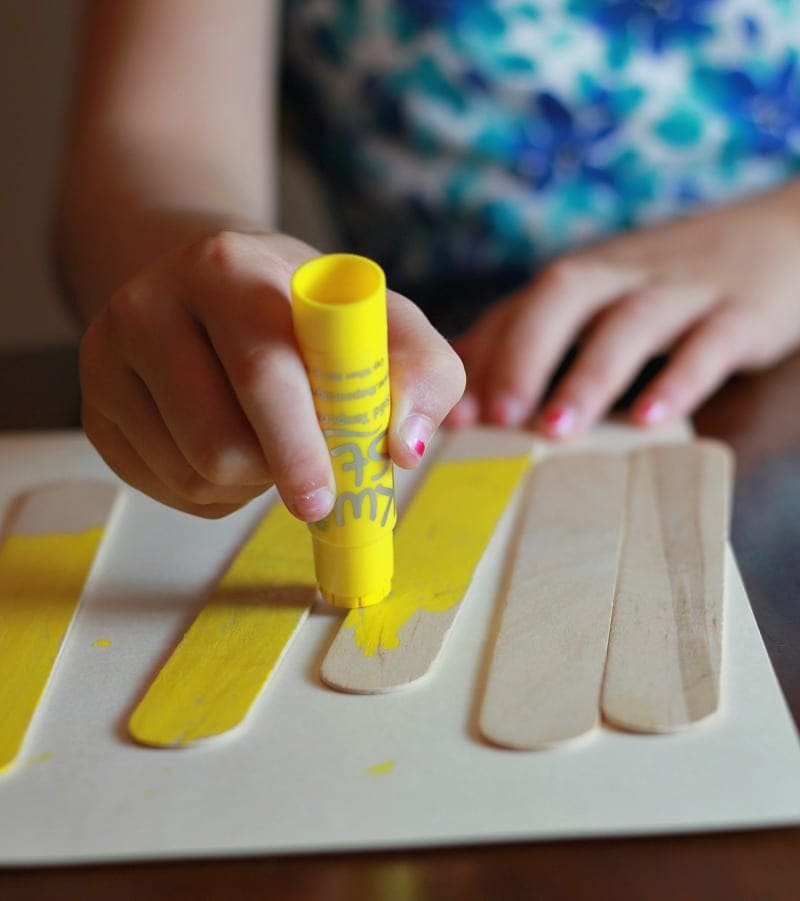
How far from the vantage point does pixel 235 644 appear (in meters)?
0.59

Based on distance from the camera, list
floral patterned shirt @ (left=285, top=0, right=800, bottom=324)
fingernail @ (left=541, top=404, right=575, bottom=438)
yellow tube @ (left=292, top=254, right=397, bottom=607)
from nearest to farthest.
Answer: yellow tube @ (left=292, top=254, right=397, bottom=607)
fingernail @ (left=541, top=404, right=575, bottom=438)
floral patterned shirt @ (left=285, top=0, right=800, bottom=324)

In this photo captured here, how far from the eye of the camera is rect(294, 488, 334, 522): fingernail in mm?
531

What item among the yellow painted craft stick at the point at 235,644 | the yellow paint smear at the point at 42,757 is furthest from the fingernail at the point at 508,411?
the yellow paint smear at the point at 42,757

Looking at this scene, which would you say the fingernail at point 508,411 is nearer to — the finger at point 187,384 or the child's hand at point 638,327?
the child's hand at point 638,327

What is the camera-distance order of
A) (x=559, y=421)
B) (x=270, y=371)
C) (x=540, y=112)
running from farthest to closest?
1. (x=540, y=112)
2. (x=559, y=421)
3. (x=270, y=371)

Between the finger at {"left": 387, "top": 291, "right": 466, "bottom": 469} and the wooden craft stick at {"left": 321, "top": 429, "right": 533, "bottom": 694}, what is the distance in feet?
0.31

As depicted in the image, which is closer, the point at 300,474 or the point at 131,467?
the point at 300,474

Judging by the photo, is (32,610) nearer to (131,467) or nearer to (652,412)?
(131,467)

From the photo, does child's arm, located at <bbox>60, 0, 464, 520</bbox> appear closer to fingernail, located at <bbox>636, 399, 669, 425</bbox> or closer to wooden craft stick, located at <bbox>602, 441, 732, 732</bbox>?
wooden craft stick, located at <bbox>602, 441, 732, 732</bbox>

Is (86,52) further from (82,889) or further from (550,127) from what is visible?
(82,889)

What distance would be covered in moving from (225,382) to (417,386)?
95mm

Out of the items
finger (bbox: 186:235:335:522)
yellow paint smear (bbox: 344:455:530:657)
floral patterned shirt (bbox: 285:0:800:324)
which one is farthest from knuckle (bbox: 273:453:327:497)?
floral patterned shirt (bbox: 285:0:800:324)

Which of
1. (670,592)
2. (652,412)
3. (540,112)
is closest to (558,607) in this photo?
(670,592)

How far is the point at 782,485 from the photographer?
29.0 inches
